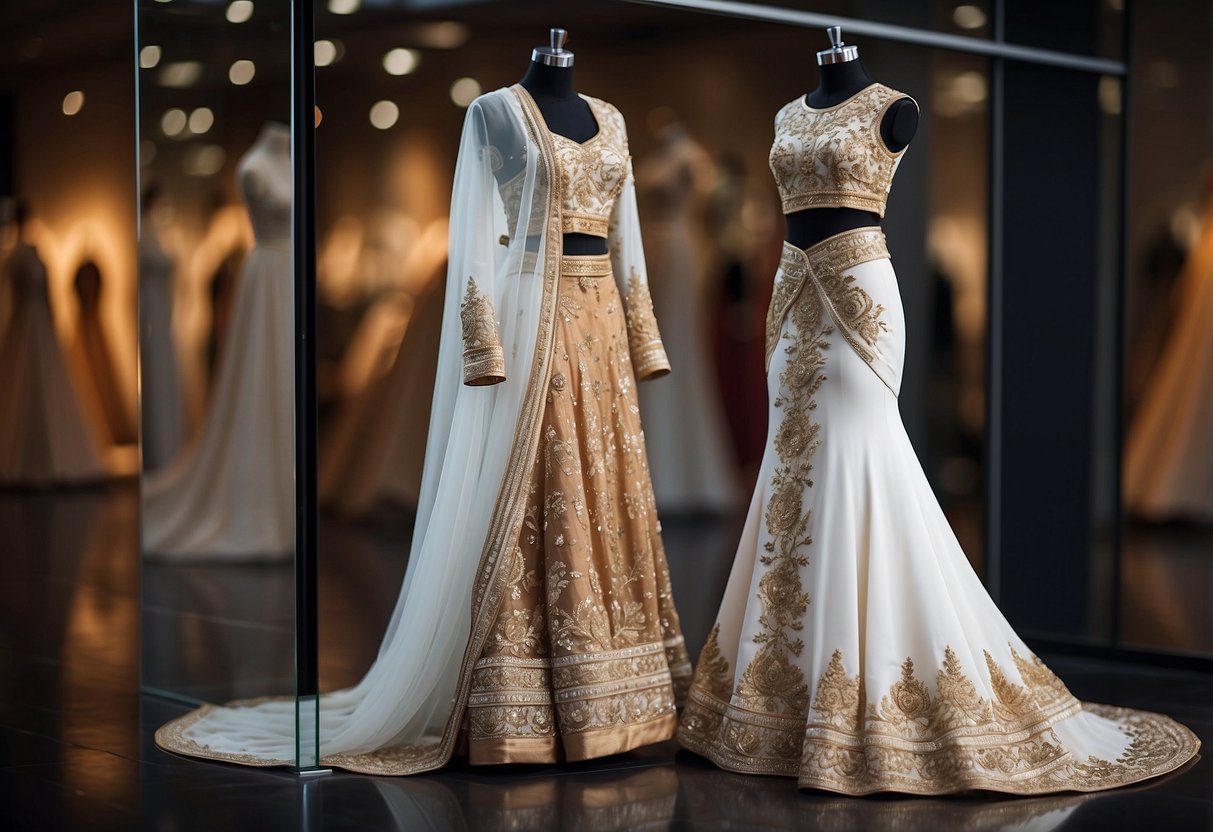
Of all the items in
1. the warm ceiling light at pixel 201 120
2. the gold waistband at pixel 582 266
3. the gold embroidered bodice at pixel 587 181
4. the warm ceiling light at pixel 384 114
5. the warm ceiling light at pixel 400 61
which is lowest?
the gold waistband at pixel 582 266

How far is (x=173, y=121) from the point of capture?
4328 millimetres

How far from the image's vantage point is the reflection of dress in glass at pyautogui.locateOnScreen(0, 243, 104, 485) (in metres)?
7.89

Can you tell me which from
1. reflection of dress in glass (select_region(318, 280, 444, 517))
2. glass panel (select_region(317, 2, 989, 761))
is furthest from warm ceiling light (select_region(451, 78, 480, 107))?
reflection of dress in glass (select_region(318, 280, 444, 517))

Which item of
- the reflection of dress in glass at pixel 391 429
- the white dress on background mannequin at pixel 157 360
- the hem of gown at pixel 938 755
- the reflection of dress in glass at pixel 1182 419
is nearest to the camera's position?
the hem of gown at pixel 938 755

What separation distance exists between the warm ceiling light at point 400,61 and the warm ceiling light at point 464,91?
0.70 feet

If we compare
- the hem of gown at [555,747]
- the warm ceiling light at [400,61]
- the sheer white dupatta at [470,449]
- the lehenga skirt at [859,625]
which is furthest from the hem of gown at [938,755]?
the warm ceiling light at [400,61]

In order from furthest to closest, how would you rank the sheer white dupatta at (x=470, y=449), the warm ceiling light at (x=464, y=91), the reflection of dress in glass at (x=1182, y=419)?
the reflection of dress in glass at (x=1182, y=419)
the warm ceiling light at (x=464, y=91)
the sheer white dupatta at (x=470, y=449)

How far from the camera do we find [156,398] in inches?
177

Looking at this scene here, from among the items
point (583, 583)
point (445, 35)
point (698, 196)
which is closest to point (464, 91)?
point (445, 35)

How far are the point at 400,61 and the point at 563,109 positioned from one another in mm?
1447

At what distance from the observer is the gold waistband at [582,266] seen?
3846 millimetres

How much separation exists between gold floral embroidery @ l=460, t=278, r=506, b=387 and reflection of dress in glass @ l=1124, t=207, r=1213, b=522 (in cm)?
613

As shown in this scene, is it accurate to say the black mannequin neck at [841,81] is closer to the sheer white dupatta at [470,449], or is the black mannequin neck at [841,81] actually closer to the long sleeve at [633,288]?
the long sleeve at [633,288]

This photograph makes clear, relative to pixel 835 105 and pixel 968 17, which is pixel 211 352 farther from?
pixel 968 17
